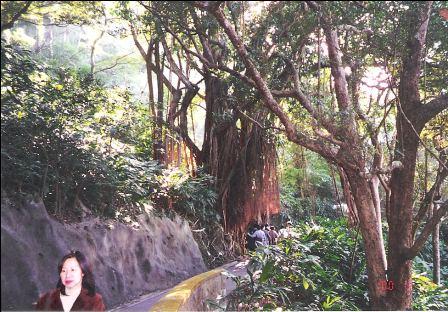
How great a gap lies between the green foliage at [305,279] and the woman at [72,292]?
3.05m

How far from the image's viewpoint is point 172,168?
835 centimetres

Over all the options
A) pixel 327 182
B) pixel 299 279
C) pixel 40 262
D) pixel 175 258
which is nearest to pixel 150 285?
pixel 175 258

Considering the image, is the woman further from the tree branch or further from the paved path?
the paved path

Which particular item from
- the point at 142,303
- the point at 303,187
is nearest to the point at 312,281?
the point at 142,303

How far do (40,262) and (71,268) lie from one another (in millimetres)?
1162

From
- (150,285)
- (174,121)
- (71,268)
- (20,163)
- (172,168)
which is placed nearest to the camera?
(71,268)

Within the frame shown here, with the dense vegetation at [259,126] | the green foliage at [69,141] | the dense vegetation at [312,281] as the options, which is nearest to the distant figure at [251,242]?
the dense vegetation at [259,126]

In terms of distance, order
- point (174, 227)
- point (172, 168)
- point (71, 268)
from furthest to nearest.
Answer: point (172, 168), point (174, 227), point (71, 268)

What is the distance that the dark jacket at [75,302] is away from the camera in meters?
2.52

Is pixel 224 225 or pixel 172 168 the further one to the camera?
pixel 224 225

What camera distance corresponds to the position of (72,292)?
2.56m

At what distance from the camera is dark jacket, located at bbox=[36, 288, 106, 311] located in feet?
8.27

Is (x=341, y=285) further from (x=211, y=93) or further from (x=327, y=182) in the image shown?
(x=327, y=182)

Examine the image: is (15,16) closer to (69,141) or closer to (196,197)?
(69,141)
